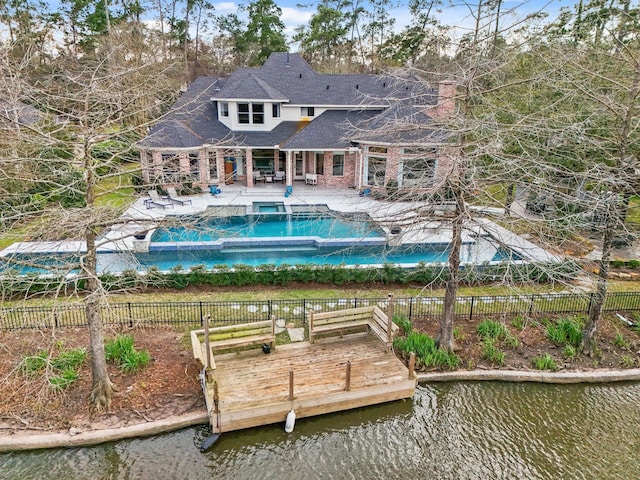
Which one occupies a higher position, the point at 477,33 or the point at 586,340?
the point at 477,33

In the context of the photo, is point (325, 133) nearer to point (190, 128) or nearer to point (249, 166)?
point (249, 166)

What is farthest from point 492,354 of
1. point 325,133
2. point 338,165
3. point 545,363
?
point 325,133

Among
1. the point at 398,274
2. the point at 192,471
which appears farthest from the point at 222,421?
the point at 398,274

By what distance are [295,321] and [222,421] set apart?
4.22 metres

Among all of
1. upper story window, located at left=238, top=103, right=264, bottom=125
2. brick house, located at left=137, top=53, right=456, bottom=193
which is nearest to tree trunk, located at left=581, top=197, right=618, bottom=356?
brick house, located at left=137, top=53, right=456, bottom=193

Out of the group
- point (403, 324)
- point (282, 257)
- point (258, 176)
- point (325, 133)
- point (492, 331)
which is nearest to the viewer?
point (492, 331)

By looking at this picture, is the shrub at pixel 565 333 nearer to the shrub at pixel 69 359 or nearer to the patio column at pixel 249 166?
the shrub at pixel 69 359

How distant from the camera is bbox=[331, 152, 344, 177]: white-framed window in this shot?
91.6ft

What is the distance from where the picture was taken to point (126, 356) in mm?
10422

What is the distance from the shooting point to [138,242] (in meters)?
17.8

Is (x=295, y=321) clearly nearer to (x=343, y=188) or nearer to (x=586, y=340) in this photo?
(x=586, y=340)

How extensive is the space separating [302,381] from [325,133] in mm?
19752

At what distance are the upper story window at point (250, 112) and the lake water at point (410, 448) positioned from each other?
71.6ft

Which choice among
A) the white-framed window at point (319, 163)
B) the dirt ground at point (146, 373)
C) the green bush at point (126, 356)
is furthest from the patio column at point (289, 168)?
the green bush at point (126, 356)
